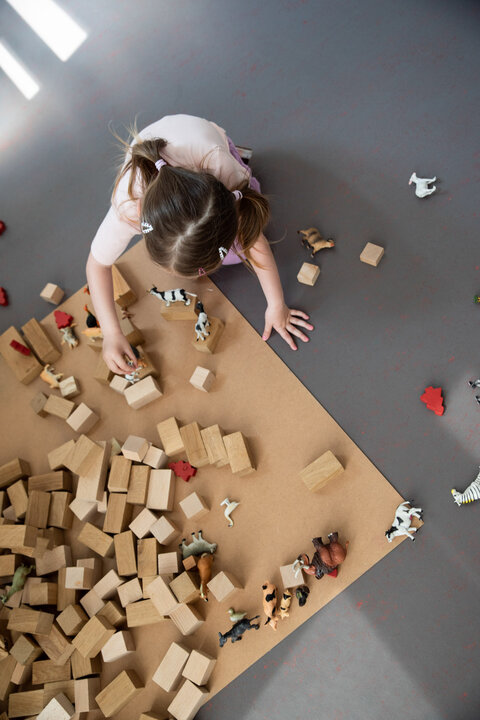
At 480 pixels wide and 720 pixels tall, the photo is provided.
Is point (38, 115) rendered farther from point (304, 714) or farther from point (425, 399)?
point (304, 714)

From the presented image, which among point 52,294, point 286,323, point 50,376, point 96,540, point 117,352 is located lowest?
point 96,540

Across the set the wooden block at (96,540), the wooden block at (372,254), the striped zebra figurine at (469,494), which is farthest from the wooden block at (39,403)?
the striped zebra figurine at (469,494)

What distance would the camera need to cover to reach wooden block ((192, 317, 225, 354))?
1300 millimetres

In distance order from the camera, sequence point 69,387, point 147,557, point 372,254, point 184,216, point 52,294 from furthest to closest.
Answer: point 52,294
point 69,387
point 372,254
point 147,557
point 184,216

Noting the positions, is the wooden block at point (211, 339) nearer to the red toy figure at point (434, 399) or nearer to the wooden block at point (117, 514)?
the wooden block at point (117, 514)

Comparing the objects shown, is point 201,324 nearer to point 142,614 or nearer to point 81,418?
point 81,418

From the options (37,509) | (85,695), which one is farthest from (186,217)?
(85,695)

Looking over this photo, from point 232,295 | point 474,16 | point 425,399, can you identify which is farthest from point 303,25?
point 425,399

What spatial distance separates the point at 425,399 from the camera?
3.80 ft

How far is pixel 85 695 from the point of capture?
111 centimetres

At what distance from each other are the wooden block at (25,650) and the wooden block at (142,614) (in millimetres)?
218

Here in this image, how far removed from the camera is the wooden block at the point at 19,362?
1.44 m

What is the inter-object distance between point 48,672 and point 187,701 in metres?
0.32

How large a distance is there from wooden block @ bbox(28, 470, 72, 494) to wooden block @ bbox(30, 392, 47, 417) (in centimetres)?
18
